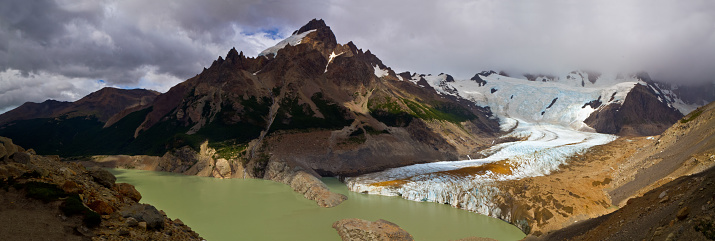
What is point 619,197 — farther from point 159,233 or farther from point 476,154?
point 476,154

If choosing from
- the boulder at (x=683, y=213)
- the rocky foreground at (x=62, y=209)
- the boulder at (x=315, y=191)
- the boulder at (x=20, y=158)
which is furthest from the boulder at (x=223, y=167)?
the boulder at (x=683, y=213)

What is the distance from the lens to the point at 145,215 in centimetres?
1539

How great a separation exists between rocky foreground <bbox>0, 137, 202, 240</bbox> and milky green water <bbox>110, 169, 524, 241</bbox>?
68.8 ft

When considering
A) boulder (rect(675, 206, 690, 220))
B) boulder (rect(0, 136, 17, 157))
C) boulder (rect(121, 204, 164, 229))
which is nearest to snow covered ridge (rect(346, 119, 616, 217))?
boulder (rect(675, 206, 690, 220))

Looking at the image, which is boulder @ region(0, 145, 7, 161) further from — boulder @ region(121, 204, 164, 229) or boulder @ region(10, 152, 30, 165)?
boulder @ region(121, 204, 164, 229)

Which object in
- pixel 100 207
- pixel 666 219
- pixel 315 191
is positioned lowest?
pixel 315 191

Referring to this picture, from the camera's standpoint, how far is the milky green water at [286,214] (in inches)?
1492

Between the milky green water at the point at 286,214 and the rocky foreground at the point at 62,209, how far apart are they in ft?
68.8

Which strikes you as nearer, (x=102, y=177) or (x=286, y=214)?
(x=102, y=177)

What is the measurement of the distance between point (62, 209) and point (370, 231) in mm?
26850

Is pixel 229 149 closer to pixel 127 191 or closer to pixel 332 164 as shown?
pixel 332 164

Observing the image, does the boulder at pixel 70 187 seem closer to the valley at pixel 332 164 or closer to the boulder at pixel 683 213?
the valley at pixel 332 164

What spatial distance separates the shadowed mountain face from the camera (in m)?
95.6

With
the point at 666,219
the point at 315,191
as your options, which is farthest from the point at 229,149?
the point at 666,219
